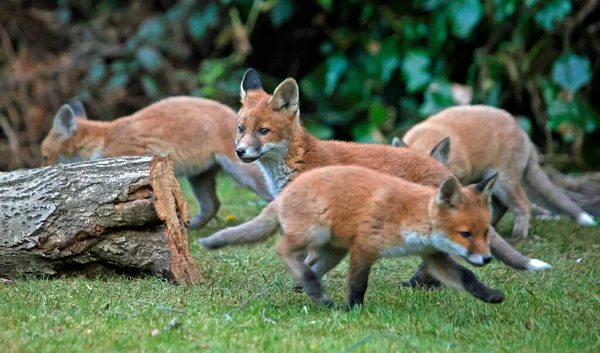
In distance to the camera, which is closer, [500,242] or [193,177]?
[500,242]

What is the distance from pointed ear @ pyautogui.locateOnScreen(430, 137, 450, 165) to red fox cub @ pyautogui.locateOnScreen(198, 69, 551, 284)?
1.60 metres

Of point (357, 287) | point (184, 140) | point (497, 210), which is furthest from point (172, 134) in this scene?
point (357, 287)

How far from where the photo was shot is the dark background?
12.6 meters

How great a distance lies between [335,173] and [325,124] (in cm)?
894

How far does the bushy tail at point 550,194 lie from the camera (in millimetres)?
9242

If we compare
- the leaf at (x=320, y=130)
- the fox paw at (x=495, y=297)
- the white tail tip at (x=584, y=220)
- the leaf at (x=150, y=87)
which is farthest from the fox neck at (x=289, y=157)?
the leaf at (x=150, y=87)

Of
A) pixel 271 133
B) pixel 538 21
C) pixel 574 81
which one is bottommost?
pixel 574 81

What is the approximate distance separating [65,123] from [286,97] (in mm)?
3915

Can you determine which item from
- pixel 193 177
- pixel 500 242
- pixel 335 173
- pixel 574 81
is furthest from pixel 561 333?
pixel 574 81

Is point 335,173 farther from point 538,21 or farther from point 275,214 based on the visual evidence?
point 538,21

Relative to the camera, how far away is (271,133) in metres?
7.01

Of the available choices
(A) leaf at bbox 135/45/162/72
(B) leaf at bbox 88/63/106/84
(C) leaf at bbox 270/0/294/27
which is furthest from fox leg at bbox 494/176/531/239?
(B) leaf at bbox 88/63/106/84

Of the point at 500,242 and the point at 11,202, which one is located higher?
the point at 11,202

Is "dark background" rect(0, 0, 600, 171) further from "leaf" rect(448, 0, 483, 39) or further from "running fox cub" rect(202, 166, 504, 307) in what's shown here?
"running fox cub" rect(202, 166, 504, 307)
